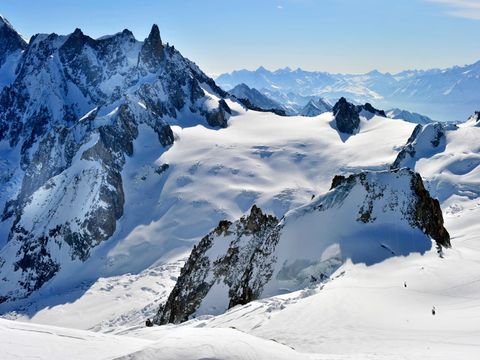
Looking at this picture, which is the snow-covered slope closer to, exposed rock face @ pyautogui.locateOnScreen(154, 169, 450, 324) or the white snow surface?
the white snow surface

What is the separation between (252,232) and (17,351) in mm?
39255

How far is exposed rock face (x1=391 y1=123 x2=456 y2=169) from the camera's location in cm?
14700

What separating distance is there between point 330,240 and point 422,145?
119771mm

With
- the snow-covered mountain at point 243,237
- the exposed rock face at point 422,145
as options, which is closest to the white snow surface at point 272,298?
the snow-covered mountain at point 243,237

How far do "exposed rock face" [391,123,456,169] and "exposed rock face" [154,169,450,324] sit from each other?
Result: 102 metres

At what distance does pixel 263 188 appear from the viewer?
488 feet

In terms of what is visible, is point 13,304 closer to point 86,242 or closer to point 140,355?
point 86,242

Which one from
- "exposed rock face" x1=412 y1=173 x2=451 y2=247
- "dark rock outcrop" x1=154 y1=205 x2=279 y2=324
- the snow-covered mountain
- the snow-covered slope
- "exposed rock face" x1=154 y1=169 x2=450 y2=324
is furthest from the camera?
the snow-covered slope

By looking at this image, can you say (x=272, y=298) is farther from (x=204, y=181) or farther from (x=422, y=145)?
(x=422, y=145)

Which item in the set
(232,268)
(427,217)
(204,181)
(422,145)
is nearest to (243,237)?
(232,268)

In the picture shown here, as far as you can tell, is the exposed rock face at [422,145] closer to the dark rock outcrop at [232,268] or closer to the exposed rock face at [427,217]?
the dark rock outcrop at [232,268]

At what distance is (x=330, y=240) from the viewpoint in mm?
43625

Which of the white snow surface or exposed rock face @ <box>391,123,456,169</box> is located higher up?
exposed rock face @ <box>391,123,456,169</box>

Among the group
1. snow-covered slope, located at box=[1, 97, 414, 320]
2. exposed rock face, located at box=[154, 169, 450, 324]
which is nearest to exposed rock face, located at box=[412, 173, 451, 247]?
exposed rock face, located at box=[154, 169, 450, 324]
